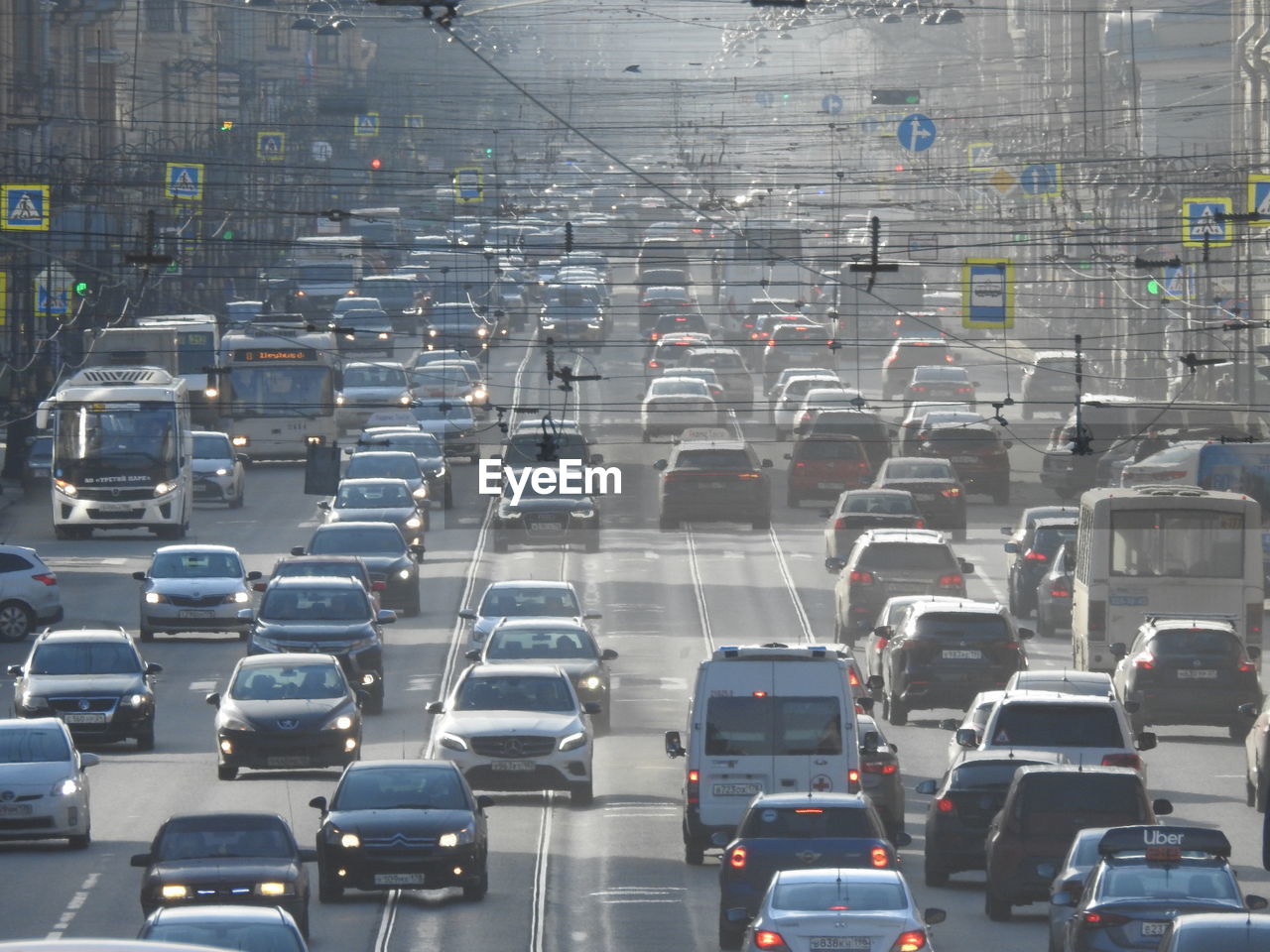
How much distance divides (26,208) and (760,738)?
1072 inches

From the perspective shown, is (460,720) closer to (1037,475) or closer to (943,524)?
(943,524)

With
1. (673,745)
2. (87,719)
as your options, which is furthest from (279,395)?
(673,745)

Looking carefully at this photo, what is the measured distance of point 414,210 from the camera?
347 feet

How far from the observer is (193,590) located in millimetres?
39312

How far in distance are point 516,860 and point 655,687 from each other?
12183mm

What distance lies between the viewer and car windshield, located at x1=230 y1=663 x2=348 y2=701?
94.0ft

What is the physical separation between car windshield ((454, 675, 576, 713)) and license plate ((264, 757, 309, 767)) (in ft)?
6.26

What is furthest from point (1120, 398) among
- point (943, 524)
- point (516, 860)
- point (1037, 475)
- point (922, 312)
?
point (516, 860)

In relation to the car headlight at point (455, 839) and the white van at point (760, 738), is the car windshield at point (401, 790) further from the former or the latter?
the white van at point (760, 738)

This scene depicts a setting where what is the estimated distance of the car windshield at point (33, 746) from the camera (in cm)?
2462

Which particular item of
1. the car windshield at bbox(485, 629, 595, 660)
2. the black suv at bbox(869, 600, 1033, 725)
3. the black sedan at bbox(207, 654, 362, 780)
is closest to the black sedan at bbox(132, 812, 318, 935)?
the black sedan at bbox(207, 654, 362, 780)

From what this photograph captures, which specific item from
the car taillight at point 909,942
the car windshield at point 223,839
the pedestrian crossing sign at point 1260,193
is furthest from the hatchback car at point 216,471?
the car taillight at point 909,942

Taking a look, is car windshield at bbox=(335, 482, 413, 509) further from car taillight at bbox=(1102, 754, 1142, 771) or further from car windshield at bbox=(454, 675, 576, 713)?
car taillight at bbox=(1102, 754, 1142, 771)

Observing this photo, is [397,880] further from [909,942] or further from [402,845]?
[909,942]
